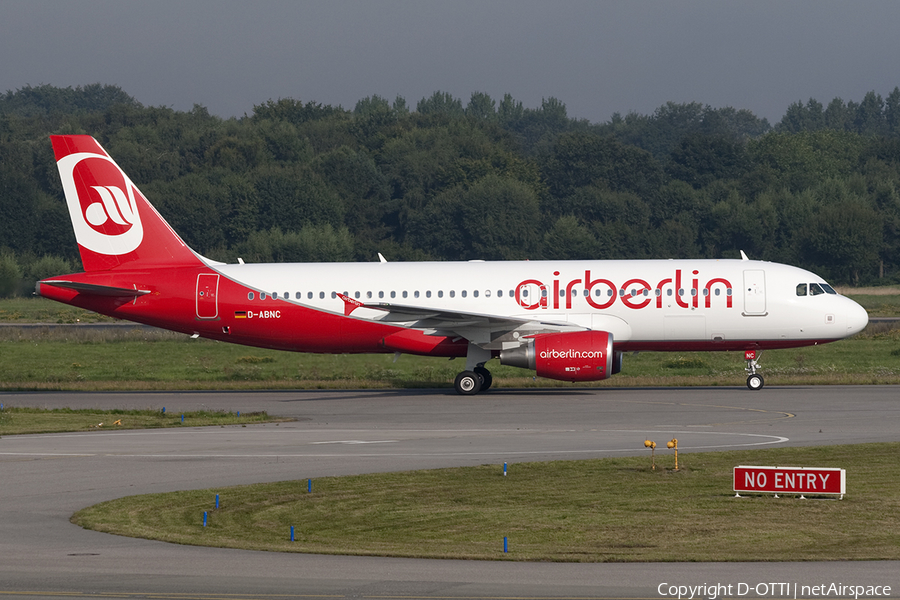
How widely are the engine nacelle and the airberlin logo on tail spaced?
1544cm

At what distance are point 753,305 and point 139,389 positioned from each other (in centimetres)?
2291

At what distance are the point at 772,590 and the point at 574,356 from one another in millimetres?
23357

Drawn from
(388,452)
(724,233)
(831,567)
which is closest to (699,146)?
(724,233)

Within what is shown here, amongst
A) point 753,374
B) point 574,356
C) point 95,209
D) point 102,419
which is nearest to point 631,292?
point 574,356

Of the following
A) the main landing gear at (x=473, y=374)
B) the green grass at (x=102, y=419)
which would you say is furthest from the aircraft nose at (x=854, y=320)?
the green grass at (x=102, y=419)

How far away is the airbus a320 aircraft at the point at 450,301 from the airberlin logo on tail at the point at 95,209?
41 millimetres

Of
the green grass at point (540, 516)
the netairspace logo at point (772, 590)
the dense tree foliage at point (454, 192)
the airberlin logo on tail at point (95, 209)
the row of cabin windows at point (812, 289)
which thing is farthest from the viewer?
Result: the dense tree foliage at point (454, 192)

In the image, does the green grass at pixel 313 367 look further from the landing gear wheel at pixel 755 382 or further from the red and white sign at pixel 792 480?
the red and white sign at pixel 792 480

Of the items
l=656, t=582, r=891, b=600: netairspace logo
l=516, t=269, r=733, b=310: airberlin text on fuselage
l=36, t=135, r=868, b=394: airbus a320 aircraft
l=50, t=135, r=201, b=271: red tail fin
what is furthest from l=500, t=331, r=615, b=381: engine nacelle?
l=656, t=582, r=891, b=600: netairspace logo

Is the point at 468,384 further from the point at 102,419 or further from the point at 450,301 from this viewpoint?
the point at 102,419

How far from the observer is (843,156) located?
15638 cm

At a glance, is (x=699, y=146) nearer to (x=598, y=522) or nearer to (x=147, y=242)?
(x=147, y=242)

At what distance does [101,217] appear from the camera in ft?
133

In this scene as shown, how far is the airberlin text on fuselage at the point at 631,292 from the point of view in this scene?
3834cm
